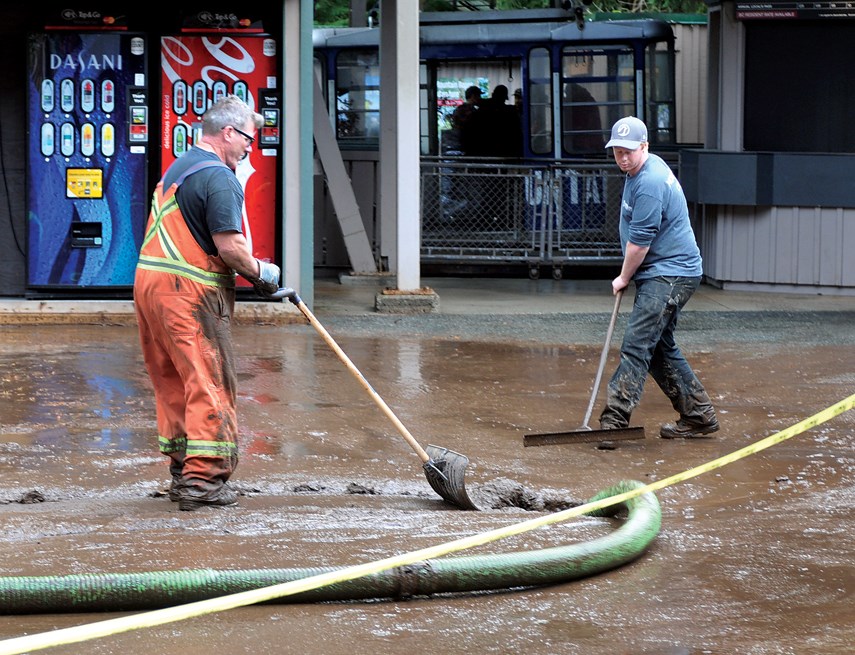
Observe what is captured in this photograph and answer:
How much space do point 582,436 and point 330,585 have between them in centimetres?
307

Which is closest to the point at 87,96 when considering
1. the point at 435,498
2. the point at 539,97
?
the point at 435,498

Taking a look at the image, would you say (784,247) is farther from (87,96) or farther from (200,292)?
(200,292)

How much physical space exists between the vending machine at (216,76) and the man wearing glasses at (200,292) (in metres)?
5.74

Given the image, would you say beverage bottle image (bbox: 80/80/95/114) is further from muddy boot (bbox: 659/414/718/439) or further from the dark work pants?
muddy boot (bbox: 659/414/718/439)

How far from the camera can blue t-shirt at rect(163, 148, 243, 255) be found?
224 inches

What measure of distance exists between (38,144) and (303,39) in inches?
101

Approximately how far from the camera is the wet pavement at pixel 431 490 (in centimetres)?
436

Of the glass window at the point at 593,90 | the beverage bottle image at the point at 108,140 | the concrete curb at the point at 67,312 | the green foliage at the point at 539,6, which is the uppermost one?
the green foliage at the point at 539,6

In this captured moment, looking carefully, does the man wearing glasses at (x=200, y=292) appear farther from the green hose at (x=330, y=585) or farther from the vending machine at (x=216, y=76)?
the vending machine at (x=216, y=76)

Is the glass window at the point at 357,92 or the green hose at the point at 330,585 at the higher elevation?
the glass window at the point at 357,92

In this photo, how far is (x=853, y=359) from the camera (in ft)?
33.8

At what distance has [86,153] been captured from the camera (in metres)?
11.6

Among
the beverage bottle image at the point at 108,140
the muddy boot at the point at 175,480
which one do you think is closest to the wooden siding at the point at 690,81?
the beverage bottle image at the point at 108,140

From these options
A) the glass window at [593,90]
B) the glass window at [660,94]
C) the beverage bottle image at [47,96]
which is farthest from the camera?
the glass window at [660,94]
